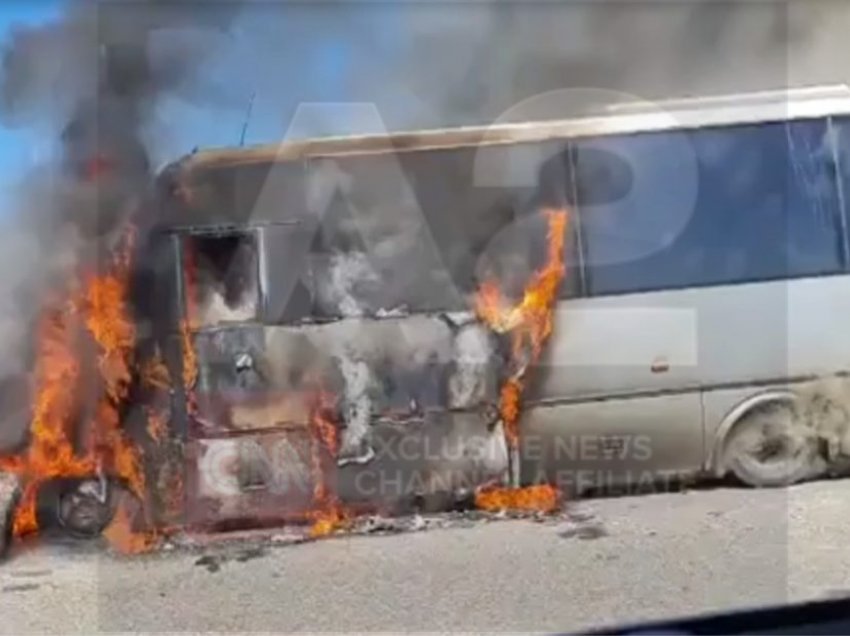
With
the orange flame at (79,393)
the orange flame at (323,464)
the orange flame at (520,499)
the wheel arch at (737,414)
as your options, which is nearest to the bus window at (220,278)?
the orange flame at (79,393)

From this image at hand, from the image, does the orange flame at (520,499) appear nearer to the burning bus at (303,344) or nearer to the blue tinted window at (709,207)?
the burning bus at (303,344)

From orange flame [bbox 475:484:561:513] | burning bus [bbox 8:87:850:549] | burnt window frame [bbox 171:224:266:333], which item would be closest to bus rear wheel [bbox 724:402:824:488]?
burning bus [bbox 8:87:850:549]

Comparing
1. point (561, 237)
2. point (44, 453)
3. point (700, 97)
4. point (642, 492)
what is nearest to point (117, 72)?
point (44, 453)

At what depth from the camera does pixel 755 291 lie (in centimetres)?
361

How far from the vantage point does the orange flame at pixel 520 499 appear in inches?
137

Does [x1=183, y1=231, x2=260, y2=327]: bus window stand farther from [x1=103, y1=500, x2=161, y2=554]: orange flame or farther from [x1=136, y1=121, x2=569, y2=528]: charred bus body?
[x1=103, y1=500, x2=161, y2=554]: orange flame

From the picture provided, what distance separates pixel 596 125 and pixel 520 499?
3.63 ft

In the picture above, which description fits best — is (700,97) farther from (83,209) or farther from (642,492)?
(83,209)

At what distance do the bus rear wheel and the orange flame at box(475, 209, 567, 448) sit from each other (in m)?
0.65

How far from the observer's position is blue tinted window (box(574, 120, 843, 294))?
3531 mm

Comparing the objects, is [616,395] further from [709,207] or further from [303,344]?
[303,344]

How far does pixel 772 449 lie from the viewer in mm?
3637

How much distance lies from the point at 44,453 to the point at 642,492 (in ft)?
5.61

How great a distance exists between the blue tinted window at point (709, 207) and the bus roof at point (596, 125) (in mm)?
38
